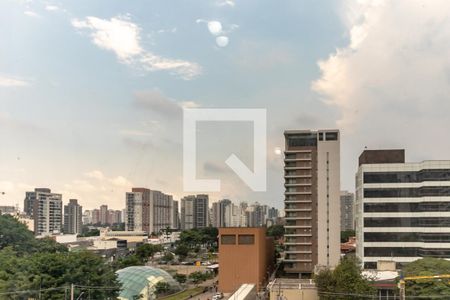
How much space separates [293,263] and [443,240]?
14.3 feet

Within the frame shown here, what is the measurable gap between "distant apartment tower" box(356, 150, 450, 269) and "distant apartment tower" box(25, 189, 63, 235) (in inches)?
805

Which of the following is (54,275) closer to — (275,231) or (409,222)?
(409,222)

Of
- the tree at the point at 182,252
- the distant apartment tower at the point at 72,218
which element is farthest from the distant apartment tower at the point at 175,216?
the tree at the point at 182,252

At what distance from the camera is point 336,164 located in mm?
13414

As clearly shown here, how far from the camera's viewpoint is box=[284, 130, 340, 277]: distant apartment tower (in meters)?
13.4

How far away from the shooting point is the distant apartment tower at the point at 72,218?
105ft

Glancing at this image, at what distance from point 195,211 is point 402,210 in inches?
812

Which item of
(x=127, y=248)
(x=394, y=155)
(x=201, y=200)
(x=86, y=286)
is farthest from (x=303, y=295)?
(x=201, y=200)

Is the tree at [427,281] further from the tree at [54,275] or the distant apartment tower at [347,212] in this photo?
the distant apartment tower at [347,212]

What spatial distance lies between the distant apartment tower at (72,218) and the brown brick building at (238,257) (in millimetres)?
22446

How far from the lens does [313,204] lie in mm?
13461

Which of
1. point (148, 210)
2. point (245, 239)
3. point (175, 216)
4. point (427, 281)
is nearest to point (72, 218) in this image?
point (148, 210)

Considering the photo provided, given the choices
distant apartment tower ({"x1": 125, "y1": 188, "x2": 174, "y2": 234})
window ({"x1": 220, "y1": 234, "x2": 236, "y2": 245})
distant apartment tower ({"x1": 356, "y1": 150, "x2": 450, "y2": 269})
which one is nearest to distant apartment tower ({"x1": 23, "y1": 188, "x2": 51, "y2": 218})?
distant apartment tower ({"x1": 125, "y1": 188, "x2": 174, "y2": 234})

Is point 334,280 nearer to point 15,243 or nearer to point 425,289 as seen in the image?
point 425,289
